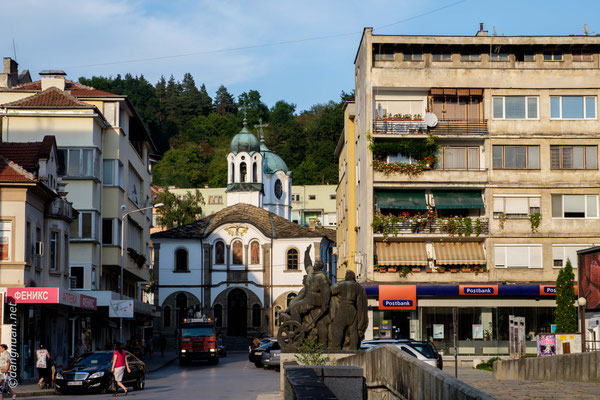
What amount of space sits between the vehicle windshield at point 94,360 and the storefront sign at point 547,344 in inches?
497

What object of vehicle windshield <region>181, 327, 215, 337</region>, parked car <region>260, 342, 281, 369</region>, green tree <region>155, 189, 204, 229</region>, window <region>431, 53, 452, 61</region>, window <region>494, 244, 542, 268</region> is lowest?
parked car <region>260, 342, 281, 369</region>

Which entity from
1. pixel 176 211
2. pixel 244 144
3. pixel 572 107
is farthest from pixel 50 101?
pixel 244 144

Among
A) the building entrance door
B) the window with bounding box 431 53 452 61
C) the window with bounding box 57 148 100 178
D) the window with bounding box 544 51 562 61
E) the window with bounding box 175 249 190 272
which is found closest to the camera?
the window with bounding box 431 53 452 61

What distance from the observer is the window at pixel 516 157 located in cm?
4709

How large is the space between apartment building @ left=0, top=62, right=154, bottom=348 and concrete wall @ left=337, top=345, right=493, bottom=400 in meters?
28.7

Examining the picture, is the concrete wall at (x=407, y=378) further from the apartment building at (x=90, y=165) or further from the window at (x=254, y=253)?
the window at (x=254, y=253)

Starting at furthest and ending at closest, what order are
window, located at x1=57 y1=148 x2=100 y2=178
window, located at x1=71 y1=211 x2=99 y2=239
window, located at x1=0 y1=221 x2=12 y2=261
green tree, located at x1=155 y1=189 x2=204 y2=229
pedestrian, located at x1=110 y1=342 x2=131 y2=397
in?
1. green tree, located at x1=155 y1=189 x2=204 y2=229
2. window, located at x1=71 y1=211 x2=99 y2=239
3. window, located at x1=57 y1=148 x2=100 y2=178
4. window, located at x1=0 y1=221 x2=12 y2=261
5. pedestrian, located at x1=110 y1=342 x2=131 y2=397

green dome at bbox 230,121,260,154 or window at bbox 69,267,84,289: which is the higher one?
green dome at bbox 230,121,260,154

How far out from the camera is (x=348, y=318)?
22.2 metres

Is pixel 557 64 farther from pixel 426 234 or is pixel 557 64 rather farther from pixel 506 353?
pixel 506 353

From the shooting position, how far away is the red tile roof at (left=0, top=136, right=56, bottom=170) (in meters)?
36.0

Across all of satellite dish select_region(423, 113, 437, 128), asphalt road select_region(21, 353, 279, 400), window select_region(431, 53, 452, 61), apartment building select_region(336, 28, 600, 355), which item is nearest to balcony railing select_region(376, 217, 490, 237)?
apartment building select_region(336, 28, 600, 355)

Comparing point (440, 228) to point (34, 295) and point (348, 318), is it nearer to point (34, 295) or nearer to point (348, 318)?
point (34, 295)

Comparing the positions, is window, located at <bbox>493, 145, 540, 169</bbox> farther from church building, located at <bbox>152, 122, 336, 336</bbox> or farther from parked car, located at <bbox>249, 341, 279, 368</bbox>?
church building, located at <bbox>152, 122, 336, 336</bbox>
